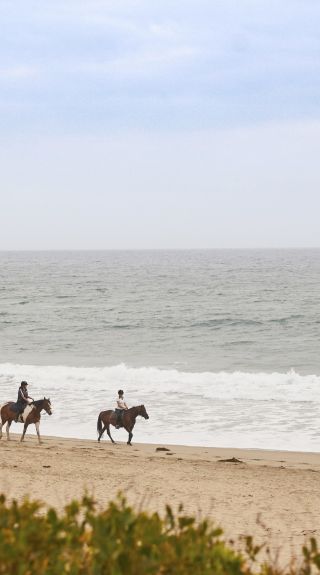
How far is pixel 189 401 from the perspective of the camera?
26.4m

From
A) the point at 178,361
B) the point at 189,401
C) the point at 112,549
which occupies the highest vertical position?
the point at 112,549

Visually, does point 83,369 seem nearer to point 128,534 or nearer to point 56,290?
point 128,534

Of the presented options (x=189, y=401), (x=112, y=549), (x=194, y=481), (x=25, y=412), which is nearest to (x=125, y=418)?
(x=25, y=412)

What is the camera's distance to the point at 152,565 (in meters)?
3.90

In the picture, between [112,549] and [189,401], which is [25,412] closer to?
[189,401]

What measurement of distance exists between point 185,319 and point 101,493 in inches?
1773

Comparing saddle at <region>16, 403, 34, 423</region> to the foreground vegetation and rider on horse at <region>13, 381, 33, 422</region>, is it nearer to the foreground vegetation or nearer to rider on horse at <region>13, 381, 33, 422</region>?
rider on horse at <region>13, 381, 33, 422</region>

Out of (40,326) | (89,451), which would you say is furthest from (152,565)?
(40,326)

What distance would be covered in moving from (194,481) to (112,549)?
10.8 metres

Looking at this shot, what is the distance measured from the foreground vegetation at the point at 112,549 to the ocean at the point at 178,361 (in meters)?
15.9

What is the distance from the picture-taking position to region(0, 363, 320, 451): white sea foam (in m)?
21.2

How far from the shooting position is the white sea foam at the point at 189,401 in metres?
21.2

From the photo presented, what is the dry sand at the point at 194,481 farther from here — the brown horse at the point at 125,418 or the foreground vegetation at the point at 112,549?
the foreground vegetation at the point at 112,549

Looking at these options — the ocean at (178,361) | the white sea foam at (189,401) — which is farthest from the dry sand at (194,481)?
the ocean at (178,361)
